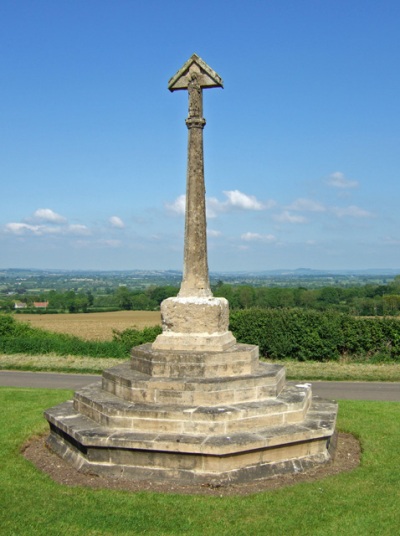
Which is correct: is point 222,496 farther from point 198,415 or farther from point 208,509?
point 198,415

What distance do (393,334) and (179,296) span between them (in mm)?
15675

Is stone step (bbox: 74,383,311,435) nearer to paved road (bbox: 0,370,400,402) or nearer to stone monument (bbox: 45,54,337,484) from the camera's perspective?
stone monument (bbox: 45,54,337,484)

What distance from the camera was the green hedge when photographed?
2202 centimetres

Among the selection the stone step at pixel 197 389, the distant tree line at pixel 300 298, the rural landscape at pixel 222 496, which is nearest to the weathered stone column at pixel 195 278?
the stone step at pixel 197 389

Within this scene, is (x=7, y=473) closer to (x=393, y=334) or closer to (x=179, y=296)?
(x=179, y=296)

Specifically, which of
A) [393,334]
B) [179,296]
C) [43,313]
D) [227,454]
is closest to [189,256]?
[179,296]

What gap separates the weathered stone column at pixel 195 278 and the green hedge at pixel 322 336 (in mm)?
14034

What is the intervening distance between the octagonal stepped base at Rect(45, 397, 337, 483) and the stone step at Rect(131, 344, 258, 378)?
1.05m

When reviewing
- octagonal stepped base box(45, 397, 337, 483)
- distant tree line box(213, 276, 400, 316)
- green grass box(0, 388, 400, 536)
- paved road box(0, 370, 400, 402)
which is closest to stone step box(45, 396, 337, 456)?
octagonal stepped base box(45, 397, 337, 483)

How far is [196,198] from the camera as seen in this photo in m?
8.62

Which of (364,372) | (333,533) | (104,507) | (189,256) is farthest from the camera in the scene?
(364,372)

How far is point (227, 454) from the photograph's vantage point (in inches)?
263

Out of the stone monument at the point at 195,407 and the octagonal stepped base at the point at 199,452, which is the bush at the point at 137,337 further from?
the octagonal stepped base at the point at 199,452

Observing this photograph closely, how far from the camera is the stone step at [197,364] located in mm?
7918
